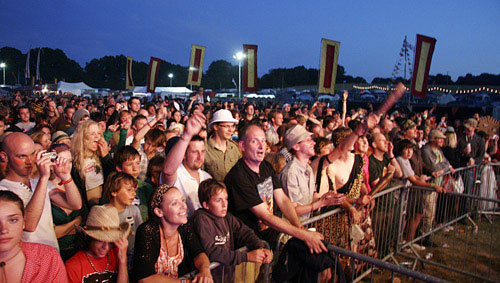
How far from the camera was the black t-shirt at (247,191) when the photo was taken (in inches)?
116

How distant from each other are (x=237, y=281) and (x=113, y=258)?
1.06 m

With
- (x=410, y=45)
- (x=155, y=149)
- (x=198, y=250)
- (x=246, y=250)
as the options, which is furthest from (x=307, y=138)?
(x=410, y=45)

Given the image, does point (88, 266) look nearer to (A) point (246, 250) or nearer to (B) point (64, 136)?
(A) point (246, 250)

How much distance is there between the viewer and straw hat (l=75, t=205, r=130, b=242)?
2.24 metres

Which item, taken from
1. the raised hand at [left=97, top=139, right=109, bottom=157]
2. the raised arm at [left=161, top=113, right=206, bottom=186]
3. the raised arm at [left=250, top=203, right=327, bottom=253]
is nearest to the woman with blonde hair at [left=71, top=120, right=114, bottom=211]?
the raised hand at [left=97, top=139, right=109, bottom=157]

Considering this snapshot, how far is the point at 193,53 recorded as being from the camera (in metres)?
19.6

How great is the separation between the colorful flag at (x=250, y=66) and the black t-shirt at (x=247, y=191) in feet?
47.5

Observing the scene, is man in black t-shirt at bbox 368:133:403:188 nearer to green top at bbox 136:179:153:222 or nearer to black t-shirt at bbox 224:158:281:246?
black t-shirt at bbox 224:158:281:246

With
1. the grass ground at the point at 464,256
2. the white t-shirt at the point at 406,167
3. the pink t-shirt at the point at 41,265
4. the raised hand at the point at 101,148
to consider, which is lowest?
the grass ground at the point at 464,256

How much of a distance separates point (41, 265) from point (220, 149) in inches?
108

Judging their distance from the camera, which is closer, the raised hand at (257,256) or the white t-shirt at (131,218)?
the raised hand at (257,256)

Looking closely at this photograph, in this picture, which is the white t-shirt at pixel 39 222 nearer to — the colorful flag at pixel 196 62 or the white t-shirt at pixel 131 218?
the white t-shirt at pixel 131 218

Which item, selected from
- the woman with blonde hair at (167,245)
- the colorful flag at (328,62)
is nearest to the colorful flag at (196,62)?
the colorful flag at (328,62)

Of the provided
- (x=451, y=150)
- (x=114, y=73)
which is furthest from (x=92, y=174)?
(x=114, y=73)
